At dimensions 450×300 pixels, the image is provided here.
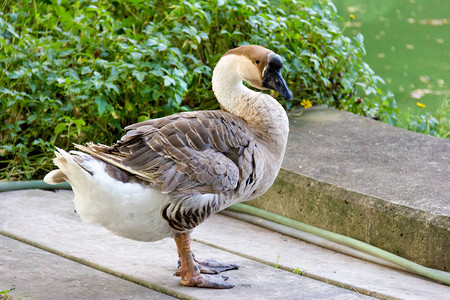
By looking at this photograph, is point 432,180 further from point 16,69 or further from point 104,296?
point 16,69

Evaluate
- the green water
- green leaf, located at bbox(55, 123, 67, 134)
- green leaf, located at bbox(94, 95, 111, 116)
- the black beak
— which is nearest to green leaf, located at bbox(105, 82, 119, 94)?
green leaf, located at bbox(94, 95, 111, 116)

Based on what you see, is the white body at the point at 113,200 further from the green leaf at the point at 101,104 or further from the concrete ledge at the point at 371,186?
the green leaf at the point at 101,104

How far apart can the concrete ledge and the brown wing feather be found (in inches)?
42.8

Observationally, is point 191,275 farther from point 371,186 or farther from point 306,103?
point 306,103

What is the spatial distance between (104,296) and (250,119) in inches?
47.6

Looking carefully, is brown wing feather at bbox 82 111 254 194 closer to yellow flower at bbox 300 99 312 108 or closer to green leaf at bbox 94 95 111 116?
green leaf at bbox 94 95 111 116

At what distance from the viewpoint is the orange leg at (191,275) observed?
365cm

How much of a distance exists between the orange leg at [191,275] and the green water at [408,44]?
4.40 m

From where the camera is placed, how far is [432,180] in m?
4.68

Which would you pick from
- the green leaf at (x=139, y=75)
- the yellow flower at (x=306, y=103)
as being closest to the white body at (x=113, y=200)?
the green leaf at (x=139, y=75)

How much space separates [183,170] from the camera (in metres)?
3.51

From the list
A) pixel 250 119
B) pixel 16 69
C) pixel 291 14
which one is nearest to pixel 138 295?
pixel 250 119

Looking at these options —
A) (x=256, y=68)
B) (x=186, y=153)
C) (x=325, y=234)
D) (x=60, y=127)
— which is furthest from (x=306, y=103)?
(x=186, y=153)

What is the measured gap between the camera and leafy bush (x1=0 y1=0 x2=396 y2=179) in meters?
5.18
